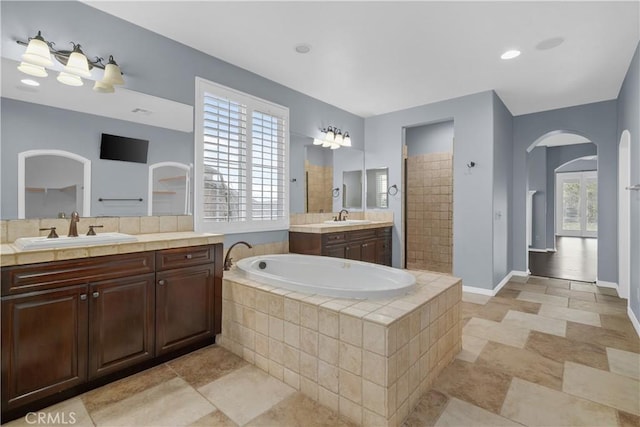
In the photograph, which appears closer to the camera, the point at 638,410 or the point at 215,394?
the point at 638,410

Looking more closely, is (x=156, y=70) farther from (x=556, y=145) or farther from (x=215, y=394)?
(x=556, y=145)

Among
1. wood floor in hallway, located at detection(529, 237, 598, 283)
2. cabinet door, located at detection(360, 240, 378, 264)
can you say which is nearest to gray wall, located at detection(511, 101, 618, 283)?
wood floor in hallway, located at detection(529, 237, 598, 283)

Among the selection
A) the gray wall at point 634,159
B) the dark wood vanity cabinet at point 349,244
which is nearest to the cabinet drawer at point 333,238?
the dark wood vanity cabinet at point 349,244

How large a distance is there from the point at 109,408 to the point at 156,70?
8.11 feet

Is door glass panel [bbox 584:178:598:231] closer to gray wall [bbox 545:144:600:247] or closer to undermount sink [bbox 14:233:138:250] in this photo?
gray wall [bbox 545:144:600:247]

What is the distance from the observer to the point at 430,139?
5.56m

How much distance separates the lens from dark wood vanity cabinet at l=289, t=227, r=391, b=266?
3.65 metres

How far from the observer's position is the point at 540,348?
2.53 metres

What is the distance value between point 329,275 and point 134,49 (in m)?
2.55

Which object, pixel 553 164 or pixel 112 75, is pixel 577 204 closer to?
pixel 553 164

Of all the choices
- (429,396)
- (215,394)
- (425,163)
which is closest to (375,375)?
(429,396)

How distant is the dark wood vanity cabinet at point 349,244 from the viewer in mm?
3652

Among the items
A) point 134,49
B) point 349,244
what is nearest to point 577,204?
point 349,244

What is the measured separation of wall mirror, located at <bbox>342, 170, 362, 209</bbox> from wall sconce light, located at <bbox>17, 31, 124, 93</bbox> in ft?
10.6
